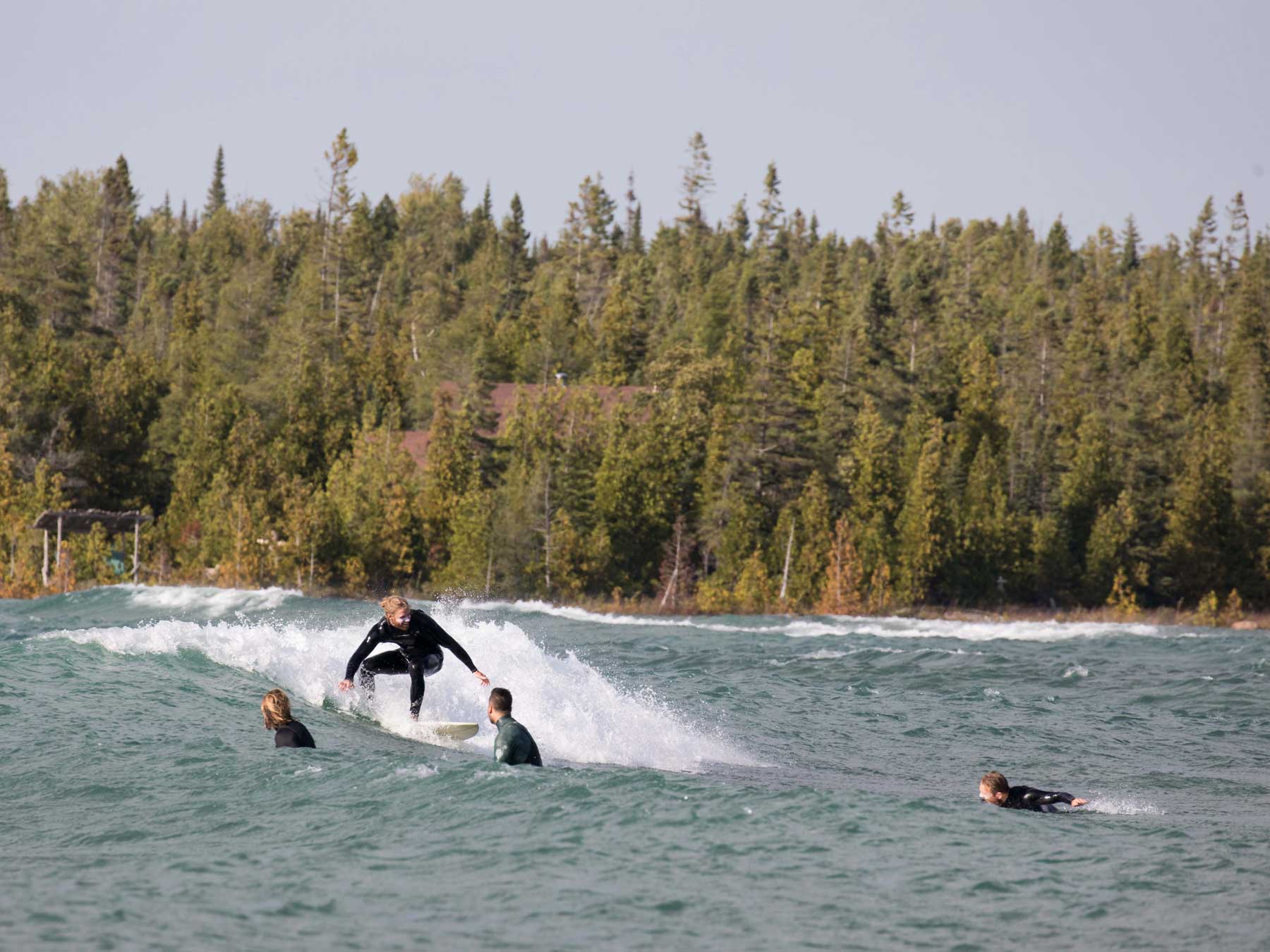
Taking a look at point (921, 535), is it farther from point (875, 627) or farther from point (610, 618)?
point (610, 618)

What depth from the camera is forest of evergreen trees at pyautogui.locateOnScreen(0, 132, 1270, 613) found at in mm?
67125

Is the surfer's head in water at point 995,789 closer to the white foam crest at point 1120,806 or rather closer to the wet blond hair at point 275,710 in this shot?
the white foam crest at point 1120,806

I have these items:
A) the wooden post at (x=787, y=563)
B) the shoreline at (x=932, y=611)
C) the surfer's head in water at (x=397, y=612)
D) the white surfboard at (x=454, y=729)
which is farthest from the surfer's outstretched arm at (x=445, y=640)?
the wooden post at (x=787, y=563)

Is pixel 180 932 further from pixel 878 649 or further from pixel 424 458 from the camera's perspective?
pixel 424 458

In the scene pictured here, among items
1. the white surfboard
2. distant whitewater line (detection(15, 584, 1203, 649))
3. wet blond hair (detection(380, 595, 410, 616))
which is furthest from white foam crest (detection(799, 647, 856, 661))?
wet blond hair (detection(380, 595, 410, 616))

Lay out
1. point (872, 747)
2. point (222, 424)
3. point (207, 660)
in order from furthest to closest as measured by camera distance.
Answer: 1. point (222, 424)
2. point (207, 660)
3. point (872, 747)

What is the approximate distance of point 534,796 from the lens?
461 inches

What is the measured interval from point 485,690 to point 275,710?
457 centimetres

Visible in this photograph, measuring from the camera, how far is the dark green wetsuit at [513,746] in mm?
12703

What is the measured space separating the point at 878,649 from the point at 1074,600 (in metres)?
42.9

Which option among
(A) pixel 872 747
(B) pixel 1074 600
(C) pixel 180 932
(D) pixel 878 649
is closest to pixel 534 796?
(C) pixel 180 932

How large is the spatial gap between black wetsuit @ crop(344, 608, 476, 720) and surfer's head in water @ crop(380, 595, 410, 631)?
1.9 inches

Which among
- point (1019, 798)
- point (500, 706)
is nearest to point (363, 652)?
point (500, 706)

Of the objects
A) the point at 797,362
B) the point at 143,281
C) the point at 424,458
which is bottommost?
the point at 424,458
